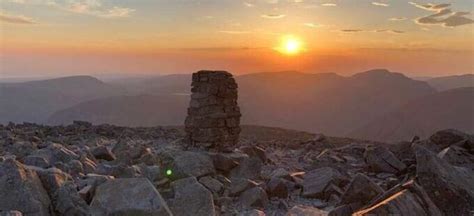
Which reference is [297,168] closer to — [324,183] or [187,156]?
[324,183]

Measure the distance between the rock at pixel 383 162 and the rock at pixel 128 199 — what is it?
29.4ft

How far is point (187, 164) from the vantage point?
11.0 meters

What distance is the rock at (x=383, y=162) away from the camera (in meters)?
13.7

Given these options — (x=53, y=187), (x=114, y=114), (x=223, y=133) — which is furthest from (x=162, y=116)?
(x=53, y=187)

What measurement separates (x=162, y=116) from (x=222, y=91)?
368ft

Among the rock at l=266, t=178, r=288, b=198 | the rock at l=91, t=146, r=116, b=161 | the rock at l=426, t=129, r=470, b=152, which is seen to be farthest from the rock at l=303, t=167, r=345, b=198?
the rock at l=426, t=129, r=470, b=152

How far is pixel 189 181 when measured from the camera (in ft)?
28.2

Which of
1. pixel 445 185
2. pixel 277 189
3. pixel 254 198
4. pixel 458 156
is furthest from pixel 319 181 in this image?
pixel 458 156

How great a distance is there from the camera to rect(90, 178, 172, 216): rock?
664 cm

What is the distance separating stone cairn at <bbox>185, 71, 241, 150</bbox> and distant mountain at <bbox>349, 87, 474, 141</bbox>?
310 feet

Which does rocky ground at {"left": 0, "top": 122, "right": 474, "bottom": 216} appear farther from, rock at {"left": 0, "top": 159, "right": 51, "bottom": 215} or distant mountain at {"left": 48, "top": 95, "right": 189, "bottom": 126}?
distant mountain at {"left": 48, "top": 95, "right": 189, "bottom": 126}

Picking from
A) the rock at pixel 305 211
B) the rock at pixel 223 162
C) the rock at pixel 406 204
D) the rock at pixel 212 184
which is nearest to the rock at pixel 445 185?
the rock at pixel 406 204

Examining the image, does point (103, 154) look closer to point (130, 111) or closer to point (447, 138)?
point (447, 138)

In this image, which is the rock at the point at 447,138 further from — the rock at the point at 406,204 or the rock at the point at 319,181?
the rock at the point at 406,204
